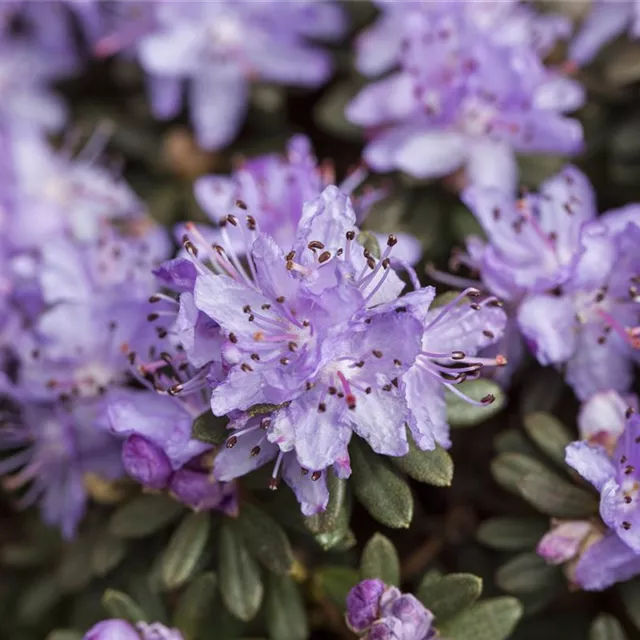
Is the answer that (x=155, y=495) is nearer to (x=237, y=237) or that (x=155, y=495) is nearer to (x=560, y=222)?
(x=237, y=237)

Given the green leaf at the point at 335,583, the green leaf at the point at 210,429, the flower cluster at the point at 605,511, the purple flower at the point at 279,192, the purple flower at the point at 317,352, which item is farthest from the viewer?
the purple flower at the point at 279,192

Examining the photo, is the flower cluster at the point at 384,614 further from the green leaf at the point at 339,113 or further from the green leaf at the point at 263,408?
the green leaf at the point at 339,113

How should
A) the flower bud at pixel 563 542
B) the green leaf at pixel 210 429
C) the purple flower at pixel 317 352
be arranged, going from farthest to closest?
the flower bud at pixel 563 542 → the green leaf at pixel 210 429 → the purple flower at pixel 317 352

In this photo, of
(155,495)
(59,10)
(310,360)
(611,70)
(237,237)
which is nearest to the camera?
(310,360)

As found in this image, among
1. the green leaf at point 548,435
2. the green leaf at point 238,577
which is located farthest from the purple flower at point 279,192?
the green leaf at point 238,577

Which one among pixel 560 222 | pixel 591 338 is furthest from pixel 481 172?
pixel 591 338

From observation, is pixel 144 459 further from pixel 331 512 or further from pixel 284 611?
pixel 284 611

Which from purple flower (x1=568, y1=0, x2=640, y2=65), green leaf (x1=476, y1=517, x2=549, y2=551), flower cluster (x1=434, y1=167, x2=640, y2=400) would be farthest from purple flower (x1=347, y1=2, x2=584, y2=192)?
green leaf (x1=476, y1=517, x2=549, y2=551)
